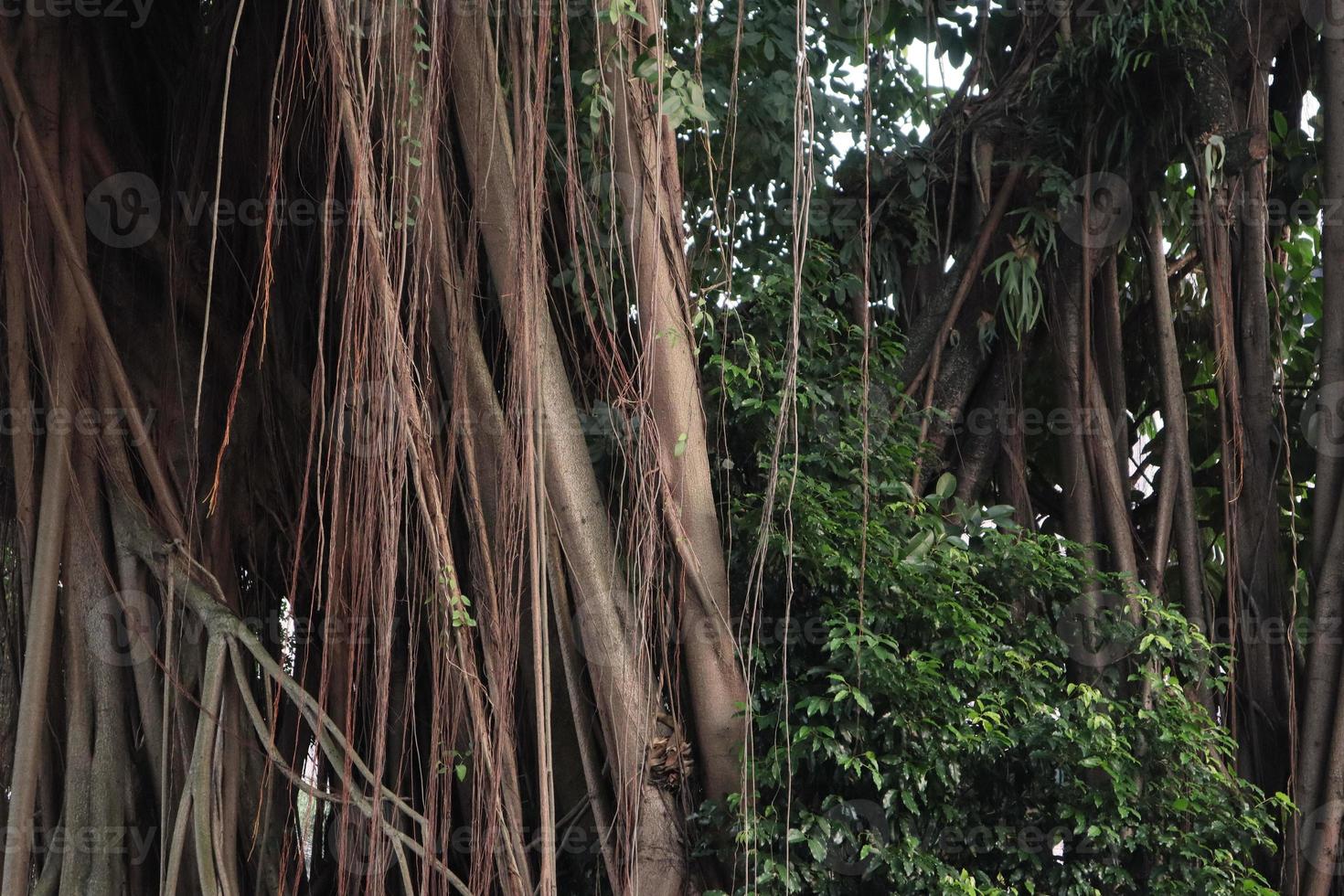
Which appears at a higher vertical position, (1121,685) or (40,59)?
(40,59)

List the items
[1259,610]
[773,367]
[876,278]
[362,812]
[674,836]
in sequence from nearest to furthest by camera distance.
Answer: [362,812], [674,836], [773,367], [1259,610], [876,278]

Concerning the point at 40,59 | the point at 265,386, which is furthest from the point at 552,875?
the point at 40,59

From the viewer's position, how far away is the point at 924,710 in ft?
6.84

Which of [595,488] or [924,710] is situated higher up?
[595,488]

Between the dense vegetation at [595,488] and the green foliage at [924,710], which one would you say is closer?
the dense vegetation at [595,488]

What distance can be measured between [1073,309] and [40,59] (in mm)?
2144

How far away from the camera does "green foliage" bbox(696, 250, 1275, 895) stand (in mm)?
2037

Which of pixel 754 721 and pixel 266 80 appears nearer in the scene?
pixel 754 721

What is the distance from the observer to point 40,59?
229 centimetres

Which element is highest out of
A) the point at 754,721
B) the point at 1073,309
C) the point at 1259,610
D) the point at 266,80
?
the point at 266,80

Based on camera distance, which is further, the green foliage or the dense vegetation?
the green foliage

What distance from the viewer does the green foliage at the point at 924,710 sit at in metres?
2.04

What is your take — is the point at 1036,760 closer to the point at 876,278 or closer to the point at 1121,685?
the point at 1121,685

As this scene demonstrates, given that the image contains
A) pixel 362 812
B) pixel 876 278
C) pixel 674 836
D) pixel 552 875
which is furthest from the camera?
pixel 876 278
